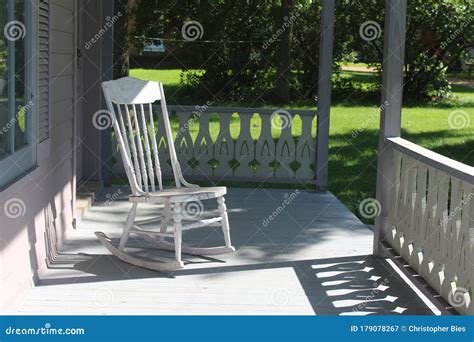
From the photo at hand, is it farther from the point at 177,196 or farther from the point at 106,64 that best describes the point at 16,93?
the point at 106,64

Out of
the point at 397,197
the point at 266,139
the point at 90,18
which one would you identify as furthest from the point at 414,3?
the point at 397,197

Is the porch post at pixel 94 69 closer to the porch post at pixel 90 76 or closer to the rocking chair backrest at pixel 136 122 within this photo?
the porch post at pixel 90 76

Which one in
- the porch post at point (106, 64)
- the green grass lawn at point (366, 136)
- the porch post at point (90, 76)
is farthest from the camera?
the green grass lawn at point (366, 136)

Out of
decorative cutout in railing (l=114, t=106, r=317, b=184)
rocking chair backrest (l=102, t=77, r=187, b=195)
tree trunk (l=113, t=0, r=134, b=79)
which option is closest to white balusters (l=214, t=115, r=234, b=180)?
decorative cutout in railing (l=114, t=106, r=317, b=184)

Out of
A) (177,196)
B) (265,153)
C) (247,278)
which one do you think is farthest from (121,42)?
(247,278)

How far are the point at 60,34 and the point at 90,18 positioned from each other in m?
1.88

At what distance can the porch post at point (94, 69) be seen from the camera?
7.37 metres

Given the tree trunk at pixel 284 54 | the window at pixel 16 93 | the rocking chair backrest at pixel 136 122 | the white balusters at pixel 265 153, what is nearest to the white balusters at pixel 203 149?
the white balusters at pixel 265 153

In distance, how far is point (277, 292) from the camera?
4637mm

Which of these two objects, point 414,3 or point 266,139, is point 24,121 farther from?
point 414,3

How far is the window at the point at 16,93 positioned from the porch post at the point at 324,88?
3699 millimetres

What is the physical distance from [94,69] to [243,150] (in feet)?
5.20

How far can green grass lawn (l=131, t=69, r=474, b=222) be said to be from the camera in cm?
907

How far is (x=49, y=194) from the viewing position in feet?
16.9
